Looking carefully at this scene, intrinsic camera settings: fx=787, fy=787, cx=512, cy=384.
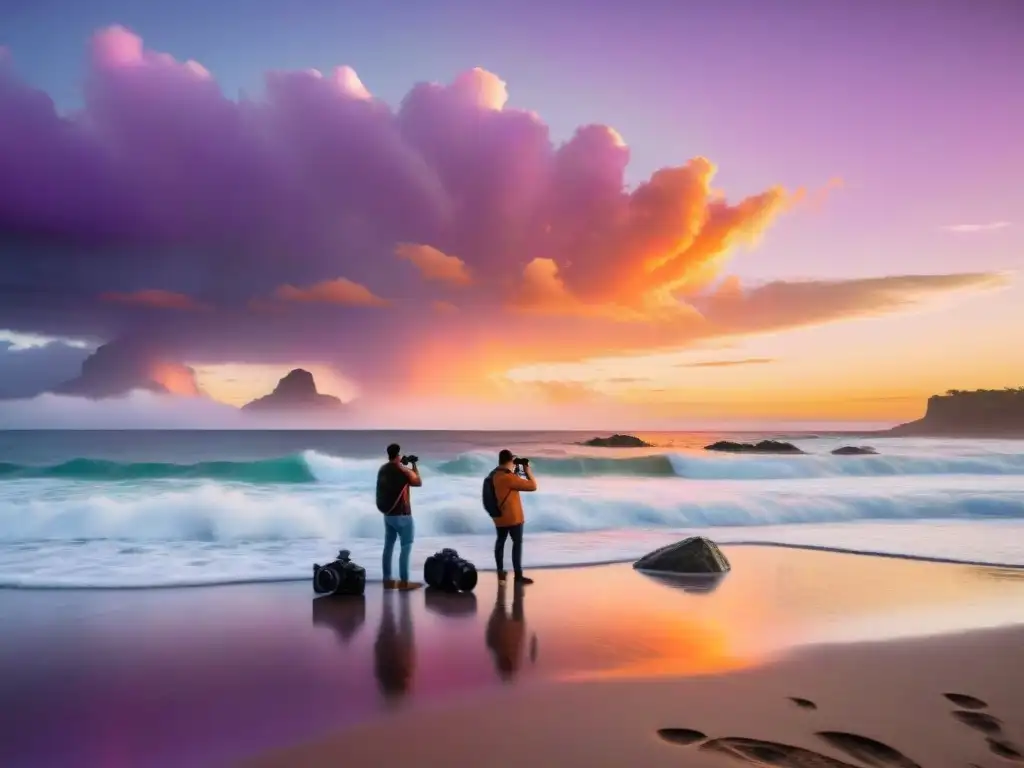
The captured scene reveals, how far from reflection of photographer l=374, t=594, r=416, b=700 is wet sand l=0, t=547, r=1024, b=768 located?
3 centimetres

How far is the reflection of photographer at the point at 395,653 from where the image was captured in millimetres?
6305

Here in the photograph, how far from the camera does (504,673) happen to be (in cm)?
665

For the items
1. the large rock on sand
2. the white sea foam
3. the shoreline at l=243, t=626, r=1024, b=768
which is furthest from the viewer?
the white sea foam

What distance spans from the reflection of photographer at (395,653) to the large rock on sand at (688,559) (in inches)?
172

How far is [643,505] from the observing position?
20.5m

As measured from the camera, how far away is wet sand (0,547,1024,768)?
5.08 m

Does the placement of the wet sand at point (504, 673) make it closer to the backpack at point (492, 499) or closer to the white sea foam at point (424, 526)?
the backpack at point (492, 499)

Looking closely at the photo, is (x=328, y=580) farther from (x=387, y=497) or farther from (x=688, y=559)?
(x=688, y=559)

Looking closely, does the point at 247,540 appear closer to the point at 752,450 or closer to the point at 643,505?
the point at 643,505

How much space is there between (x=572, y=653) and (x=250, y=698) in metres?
2.86

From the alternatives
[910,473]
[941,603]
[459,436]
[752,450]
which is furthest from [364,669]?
[459,436]

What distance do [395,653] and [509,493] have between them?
4.18 meters

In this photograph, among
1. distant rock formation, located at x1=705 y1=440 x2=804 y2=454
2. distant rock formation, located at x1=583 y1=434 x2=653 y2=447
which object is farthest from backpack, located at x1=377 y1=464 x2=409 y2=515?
distant rock formation, located at x1=583 y1=434 x2=653 y2=447

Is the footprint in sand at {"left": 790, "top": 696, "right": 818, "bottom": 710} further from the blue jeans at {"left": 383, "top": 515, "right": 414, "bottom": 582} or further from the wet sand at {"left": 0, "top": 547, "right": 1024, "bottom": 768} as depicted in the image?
the blue jeans at {"left": 383, "top": 515, "right": 414, "bottom": 582}
